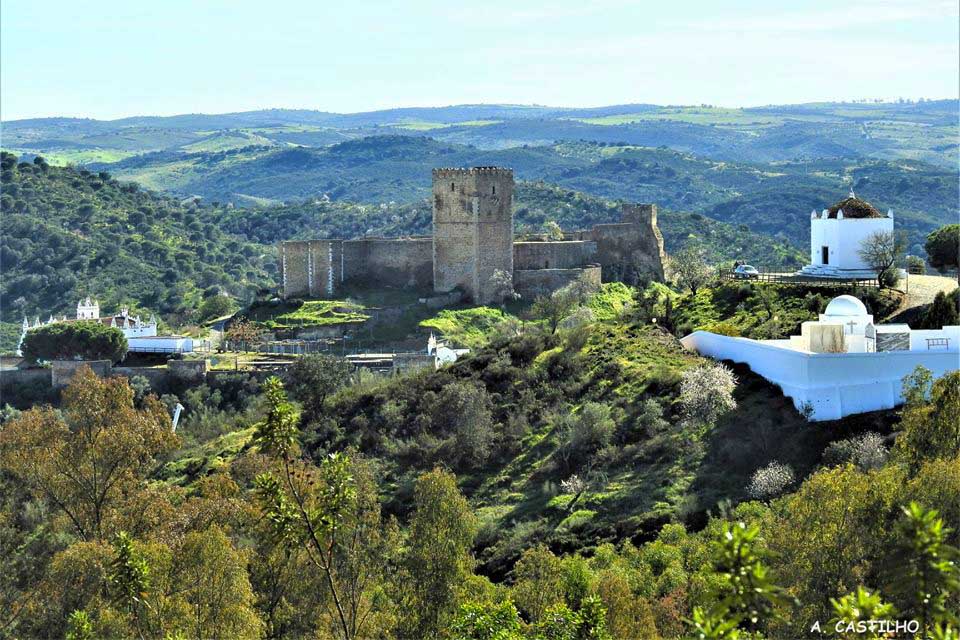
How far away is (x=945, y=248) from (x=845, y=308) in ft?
35.8

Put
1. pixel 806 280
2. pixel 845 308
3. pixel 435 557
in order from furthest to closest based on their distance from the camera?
pixel 806 280, pixel 845 308, pixel 435 557

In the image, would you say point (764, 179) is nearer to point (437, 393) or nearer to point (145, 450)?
point (437, 393)

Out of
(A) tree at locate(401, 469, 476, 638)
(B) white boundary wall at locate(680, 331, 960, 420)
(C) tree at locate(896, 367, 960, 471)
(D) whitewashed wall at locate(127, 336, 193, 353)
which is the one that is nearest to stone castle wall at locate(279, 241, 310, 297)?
(D) whitewashed wall at locate(127, 336, 193, 353)

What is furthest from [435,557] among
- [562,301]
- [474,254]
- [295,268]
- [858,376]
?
[295,268]

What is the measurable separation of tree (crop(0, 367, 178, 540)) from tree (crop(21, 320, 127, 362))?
73.2 ft

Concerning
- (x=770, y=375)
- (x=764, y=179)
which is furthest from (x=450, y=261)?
(x=764, y=179)

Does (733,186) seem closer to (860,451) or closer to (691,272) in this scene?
(691,272)

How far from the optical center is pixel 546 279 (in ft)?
165


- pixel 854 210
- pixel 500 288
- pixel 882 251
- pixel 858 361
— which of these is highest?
pixel 854 210

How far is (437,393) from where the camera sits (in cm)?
3569

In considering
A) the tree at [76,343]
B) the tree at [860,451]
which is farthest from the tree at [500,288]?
the tree at [860,451]

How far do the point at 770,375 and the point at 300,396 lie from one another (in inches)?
593

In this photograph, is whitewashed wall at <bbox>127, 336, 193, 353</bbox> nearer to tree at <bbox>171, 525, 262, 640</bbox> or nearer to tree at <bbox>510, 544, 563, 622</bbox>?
tree at <bbox>510, 544, 563, 622</bbox>

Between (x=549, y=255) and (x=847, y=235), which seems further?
(x=549, y=255)
